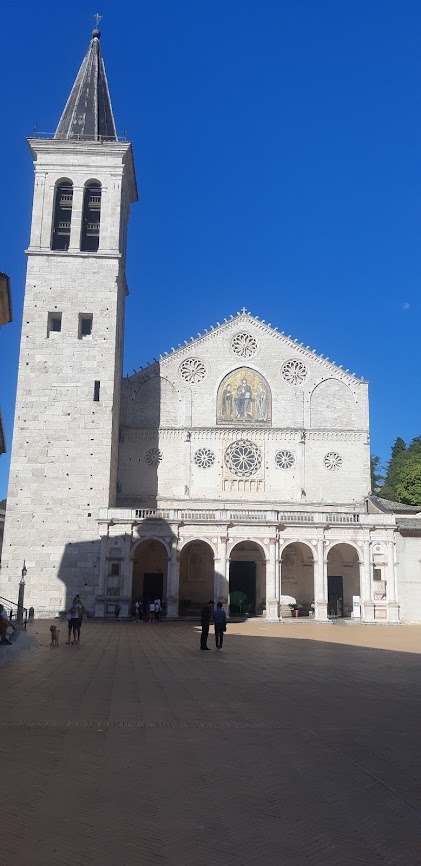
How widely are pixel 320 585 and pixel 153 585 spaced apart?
414 inches

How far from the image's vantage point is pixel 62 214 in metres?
42.0

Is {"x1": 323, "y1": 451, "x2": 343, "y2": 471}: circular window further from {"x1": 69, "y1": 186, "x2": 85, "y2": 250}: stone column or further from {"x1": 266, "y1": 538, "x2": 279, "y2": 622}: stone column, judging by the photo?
{"x1": 69, "y1": 186, "x2": 85, "y2": 250}: stone column

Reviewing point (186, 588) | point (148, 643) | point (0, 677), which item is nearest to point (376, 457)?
point (186, 588)

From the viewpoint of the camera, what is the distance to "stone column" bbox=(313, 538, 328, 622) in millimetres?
35688

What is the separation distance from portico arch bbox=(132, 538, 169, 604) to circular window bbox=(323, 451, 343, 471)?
12.1 metres

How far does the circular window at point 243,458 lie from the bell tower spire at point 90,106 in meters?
22.2

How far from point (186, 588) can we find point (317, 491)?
1059 cm

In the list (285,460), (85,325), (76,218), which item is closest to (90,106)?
(76,218)

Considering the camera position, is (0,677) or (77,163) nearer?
(0,677)

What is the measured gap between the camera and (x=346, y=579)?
41.1 m

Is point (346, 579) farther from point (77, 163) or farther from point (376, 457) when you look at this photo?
point (376, 457)

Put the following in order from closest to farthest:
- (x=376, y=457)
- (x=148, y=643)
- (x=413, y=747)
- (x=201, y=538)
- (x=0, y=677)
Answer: (x=413, y=747)
(x=0, y=677)
(x=148, y=643)
(x=201, y=538)
(x=376, y=457)

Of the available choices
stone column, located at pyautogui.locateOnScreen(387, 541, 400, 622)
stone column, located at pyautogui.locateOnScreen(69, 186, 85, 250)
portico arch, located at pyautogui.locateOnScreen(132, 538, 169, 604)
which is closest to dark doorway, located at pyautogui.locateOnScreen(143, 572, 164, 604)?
portico arch, located at pyautogui.locateOnScreen(132, 538, 169, 604)

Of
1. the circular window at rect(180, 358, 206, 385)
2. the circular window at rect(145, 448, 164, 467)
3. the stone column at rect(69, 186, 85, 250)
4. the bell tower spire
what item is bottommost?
the circular window at rect(145, 448, 164, 467)
